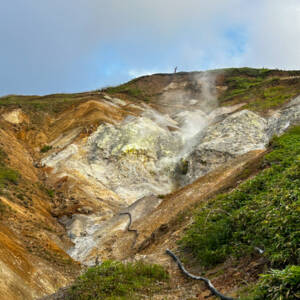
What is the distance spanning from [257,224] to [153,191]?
1008 inches

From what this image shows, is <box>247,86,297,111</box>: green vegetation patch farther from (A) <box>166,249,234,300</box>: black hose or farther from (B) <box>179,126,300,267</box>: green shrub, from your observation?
(A) <box>166,249,234,300</box>: black hose

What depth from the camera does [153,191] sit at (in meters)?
33.8

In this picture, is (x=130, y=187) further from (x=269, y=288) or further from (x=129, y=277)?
(x=269, y=288)

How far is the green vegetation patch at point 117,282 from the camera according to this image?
25.4 ft

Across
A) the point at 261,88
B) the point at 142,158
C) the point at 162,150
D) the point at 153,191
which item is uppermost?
the point at 261,88

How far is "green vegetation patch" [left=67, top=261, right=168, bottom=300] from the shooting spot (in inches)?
304

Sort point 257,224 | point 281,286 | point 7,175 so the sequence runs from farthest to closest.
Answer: point 7,175 < point 257,224 < point 281,286

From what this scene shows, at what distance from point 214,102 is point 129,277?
180 ft

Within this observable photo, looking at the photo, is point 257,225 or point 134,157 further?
point 134,157

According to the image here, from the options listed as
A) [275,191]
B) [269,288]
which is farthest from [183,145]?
[269,288]

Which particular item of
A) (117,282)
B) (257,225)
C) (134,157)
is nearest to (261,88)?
(134,157)

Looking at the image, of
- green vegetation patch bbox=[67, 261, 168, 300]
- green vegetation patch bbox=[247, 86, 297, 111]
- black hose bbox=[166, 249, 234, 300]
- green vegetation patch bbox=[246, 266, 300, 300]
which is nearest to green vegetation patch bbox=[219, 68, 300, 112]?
green vegetation patch bbox=[247, 86, 297, 111]

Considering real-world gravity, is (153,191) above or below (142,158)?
below

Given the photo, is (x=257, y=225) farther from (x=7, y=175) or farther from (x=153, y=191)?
(x=153, y=191)
